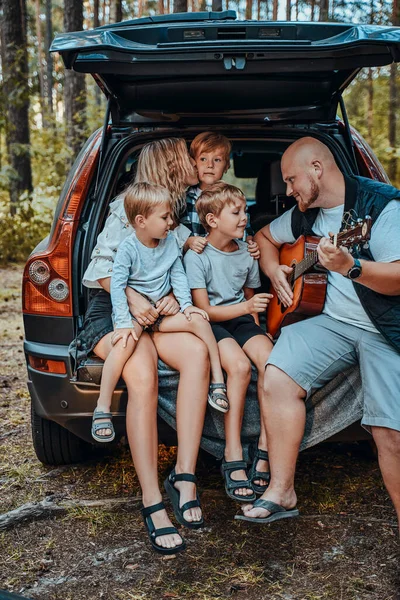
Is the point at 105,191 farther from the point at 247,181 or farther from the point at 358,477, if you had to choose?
the point at 247,181

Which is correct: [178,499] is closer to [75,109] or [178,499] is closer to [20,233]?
[20,233]

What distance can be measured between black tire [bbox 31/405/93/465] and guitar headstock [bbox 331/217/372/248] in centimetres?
177

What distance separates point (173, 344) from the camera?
3062 mm

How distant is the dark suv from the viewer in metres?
2.80

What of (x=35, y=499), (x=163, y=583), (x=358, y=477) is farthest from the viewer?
(x=358, y=477)

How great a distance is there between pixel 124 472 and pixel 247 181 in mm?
4223

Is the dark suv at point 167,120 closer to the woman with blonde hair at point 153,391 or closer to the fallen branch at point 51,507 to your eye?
the woman with blonde hair at point 153,391

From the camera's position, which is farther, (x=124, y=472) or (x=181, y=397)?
(x=124, y=472)

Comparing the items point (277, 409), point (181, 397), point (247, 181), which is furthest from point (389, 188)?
point (247, 181)

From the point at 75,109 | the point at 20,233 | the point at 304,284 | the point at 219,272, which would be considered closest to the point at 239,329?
the point at 219,272

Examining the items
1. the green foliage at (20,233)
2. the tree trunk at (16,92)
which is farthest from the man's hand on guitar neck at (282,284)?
the tree trunk at (16,92)

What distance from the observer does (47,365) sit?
3.14 metres

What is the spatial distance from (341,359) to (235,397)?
1.65 ft

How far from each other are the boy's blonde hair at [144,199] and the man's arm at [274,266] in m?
0.67
